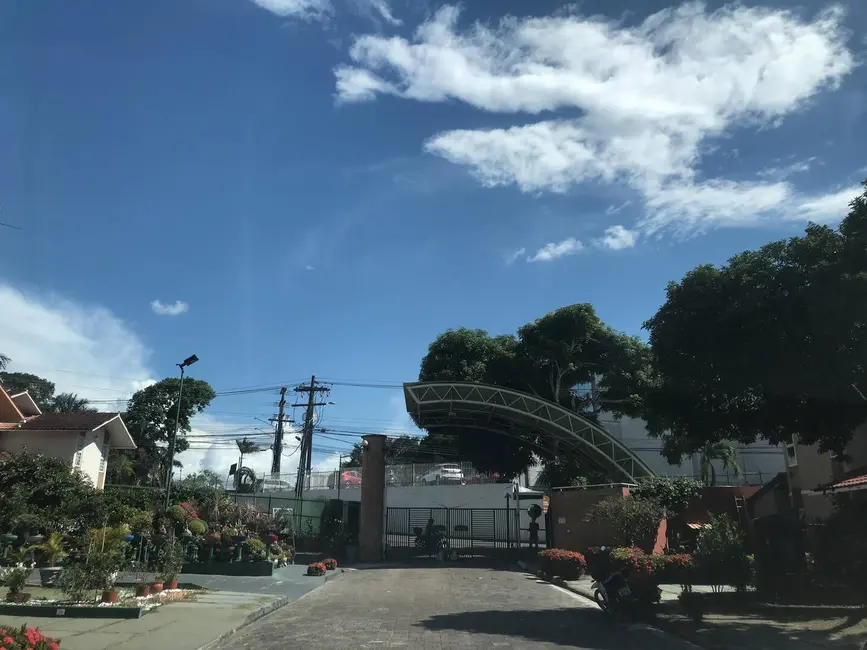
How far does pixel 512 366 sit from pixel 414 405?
8887 millimetres

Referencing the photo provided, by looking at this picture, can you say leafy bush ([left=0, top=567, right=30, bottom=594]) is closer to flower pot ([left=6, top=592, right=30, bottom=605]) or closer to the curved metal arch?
flower pot ([left=6, top=592, right=30, bottom=605])

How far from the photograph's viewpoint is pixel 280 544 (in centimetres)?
2544

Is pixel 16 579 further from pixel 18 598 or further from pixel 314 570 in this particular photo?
pixel 314 570

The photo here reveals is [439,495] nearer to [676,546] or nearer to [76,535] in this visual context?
[676,546]

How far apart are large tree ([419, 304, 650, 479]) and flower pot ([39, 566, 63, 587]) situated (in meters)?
23.0

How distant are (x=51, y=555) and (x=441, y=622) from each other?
9.29 metres

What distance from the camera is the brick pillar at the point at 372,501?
102ft

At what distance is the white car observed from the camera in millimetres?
51531

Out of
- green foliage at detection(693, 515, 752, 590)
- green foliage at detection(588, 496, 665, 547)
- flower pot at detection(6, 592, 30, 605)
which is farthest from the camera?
green foliage at detection(588, 496, 665, 547)

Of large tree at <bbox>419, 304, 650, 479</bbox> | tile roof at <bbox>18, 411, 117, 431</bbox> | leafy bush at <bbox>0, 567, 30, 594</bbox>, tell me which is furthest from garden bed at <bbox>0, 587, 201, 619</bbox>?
large tree at <bbox>419, 304, 650, 479</bbox>

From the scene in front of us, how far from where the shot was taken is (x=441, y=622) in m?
12.9

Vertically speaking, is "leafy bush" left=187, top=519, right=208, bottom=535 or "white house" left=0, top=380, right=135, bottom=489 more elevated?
"white house" left=0, top=380, right=135, bottom=489

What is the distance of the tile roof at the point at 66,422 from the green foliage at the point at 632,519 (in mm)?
22090

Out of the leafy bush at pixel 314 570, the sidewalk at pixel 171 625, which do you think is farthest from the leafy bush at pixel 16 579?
the leafy bush at pixel 314 570
